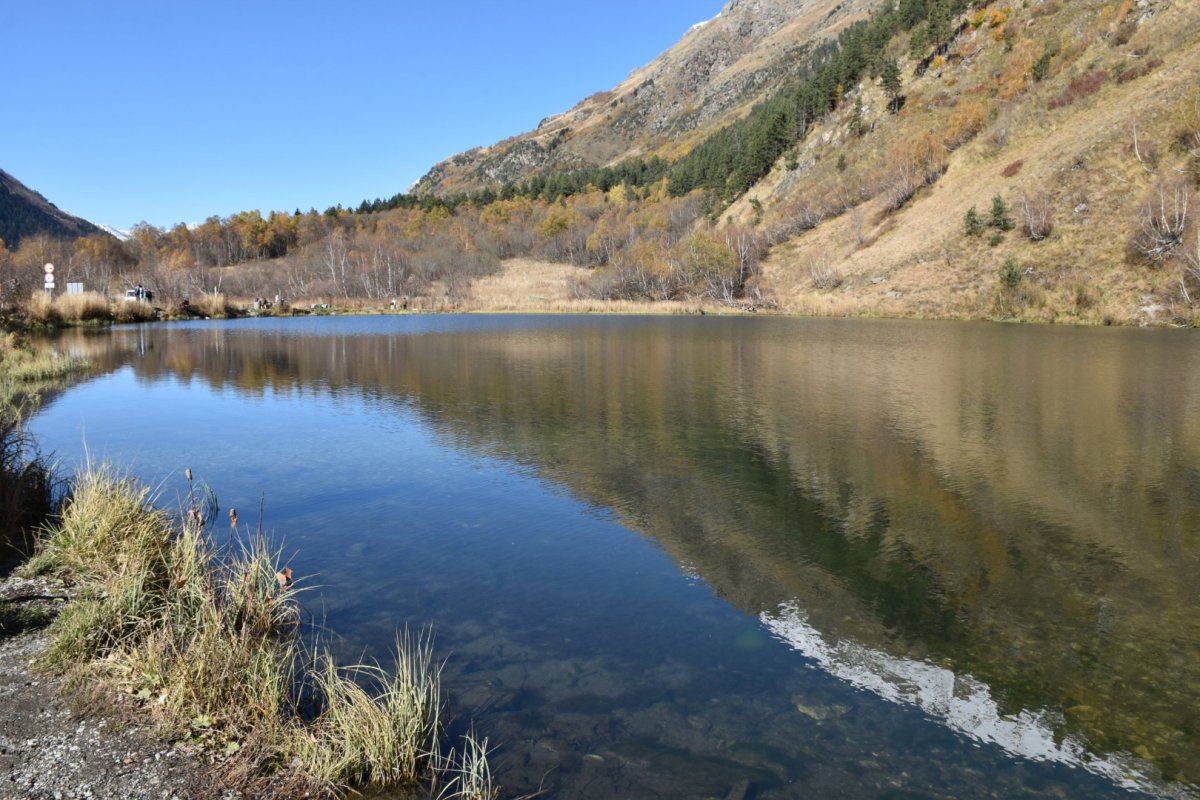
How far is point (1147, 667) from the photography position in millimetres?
6320

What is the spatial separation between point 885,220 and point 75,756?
76.2 m

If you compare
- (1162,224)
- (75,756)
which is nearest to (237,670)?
(75,756)

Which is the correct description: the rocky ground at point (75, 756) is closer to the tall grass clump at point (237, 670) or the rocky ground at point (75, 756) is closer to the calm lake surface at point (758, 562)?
the tall grass clump at point (237, 670)

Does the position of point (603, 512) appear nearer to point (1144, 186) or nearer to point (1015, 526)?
point (1015, 526)

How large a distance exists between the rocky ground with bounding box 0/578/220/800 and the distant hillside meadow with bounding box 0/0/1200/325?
4121 cm

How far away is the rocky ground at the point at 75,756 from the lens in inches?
167

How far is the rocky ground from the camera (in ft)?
13.9

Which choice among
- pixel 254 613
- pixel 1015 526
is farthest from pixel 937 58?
pixel 254 613

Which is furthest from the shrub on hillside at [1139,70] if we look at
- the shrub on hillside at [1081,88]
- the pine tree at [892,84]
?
the pine tree at [892,84]

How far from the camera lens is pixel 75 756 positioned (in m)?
4.51

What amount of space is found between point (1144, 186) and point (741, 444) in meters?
51.0

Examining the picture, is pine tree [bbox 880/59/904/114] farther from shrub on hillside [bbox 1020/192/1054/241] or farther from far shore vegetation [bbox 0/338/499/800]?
far shore vegetation [bbox 0/338/499/800]

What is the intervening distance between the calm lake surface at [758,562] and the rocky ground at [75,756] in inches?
75.3

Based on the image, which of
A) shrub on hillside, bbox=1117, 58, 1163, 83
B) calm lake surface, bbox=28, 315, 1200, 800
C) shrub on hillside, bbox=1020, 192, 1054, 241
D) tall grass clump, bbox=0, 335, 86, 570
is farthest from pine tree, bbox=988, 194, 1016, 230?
tall grass clump, bbox=0, 335, 86, 570
